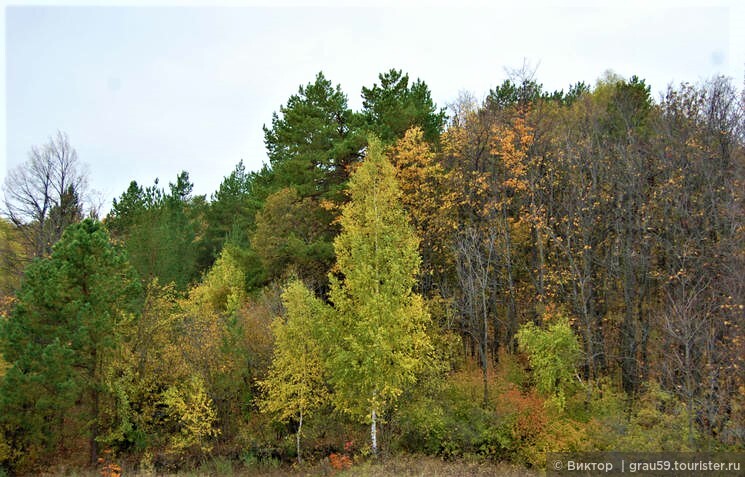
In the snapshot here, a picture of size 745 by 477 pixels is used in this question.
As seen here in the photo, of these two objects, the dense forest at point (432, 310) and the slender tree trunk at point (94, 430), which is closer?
the dense forest at point (432, 310)

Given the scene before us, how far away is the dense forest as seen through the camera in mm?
19078

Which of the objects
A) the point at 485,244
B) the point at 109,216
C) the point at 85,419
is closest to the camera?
the point at 85,419

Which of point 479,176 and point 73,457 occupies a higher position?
point 479,176

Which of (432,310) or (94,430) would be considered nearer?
(94,430)

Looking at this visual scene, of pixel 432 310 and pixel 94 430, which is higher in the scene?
pixel 432 310

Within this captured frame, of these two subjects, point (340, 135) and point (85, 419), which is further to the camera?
point (340, 135)

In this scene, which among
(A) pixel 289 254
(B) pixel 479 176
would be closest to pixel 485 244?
(B) pixel 479 176

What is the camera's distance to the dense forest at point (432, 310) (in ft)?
62.6

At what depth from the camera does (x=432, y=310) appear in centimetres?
2370

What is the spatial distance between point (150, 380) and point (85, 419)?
2.86m

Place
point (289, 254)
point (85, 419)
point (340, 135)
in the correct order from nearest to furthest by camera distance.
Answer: point (85, 419) → point (289, 254) → point (340, 135)

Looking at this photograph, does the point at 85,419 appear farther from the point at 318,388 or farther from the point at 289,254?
the point at 289,254

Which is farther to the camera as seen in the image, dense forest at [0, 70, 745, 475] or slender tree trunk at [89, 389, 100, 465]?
slender tree trunk at [89, 389, 100, 465]

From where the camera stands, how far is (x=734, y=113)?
20.6 metres
